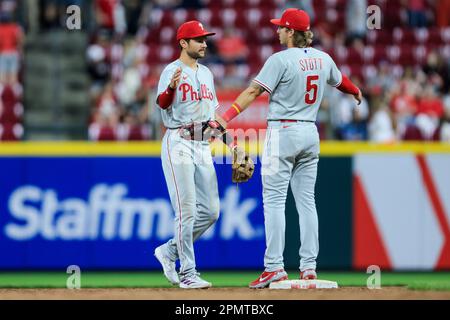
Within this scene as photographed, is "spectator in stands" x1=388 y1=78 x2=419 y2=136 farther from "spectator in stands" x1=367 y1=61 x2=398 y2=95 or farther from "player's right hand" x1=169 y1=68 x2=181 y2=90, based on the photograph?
"player's right hand" x1=169 y1=68 x2=181 y2=90

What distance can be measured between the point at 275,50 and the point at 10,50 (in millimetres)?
3907

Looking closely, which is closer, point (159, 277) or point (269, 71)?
point (269, 71)

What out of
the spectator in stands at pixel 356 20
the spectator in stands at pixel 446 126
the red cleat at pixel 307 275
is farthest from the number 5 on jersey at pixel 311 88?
the spectator in stands at pixel 356 20

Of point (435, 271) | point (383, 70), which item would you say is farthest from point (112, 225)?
point (383, 70)

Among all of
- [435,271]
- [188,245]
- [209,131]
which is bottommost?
[435,271]

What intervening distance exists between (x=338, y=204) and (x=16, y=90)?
5562 millimetres

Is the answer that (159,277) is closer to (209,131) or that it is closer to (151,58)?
(209,131)

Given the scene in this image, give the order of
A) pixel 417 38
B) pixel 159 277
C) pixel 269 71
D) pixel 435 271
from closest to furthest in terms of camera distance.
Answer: pixel 269 71 → pixel 159 277 → pixel 435 271 → pixel 417 38

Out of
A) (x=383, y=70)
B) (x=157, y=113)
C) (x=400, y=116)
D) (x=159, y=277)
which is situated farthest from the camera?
(x=383, y=70)

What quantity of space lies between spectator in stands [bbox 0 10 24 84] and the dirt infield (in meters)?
7.85

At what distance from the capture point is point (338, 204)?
12.3 m

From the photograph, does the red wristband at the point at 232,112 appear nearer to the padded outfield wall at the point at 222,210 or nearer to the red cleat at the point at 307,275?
the red cleat at the point at 307,275

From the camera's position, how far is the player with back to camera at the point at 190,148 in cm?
838

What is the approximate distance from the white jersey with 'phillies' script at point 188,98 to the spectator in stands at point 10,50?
305 inches
